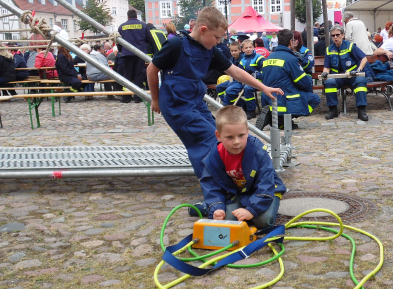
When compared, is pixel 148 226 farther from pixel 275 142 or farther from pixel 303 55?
pixel 303 55

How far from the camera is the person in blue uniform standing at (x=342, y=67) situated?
33.6 feet

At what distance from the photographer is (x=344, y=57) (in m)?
10.7

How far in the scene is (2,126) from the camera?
1148cm

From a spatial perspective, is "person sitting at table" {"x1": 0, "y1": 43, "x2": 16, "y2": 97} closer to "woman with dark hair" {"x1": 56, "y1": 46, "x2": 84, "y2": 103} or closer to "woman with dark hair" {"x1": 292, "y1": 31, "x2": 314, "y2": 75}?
"woman with dark hair" {"x1": 56, "y1": 46, "x2": 84, "y2": 103}

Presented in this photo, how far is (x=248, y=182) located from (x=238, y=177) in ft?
0.27

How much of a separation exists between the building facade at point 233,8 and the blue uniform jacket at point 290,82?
5466cm

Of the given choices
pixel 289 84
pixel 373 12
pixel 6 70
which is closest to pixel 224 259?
pixel 289 84

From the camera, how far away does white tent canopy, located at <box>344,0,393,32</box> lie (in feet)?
76.3

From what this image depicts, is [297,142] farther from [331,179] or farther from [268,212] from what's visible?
[268,212]

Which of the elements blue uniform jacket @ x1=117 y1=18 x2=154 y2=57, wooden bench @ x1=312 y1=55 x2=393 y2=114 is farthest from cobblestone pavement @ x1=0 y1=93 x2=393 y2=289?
blue uniform jacket @ x1=117 y1=18 x2=154 y2=57

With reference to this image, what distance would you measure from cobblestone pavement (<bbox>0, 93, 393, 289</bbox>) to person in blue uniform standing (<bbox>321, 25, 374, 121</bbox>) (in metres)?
1.40

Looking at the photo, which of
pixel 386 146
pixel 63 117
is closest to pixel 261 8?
pixel 63 117

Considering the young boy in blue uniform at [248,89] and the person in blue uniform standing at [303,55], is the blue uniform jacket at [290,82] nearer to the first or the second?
the person in blue uniform standing at [303,55]

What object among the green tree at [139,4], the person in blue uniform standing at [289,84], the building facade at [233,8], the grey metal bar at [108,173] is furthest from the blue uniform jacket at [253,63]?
the green tree at [139,4]
